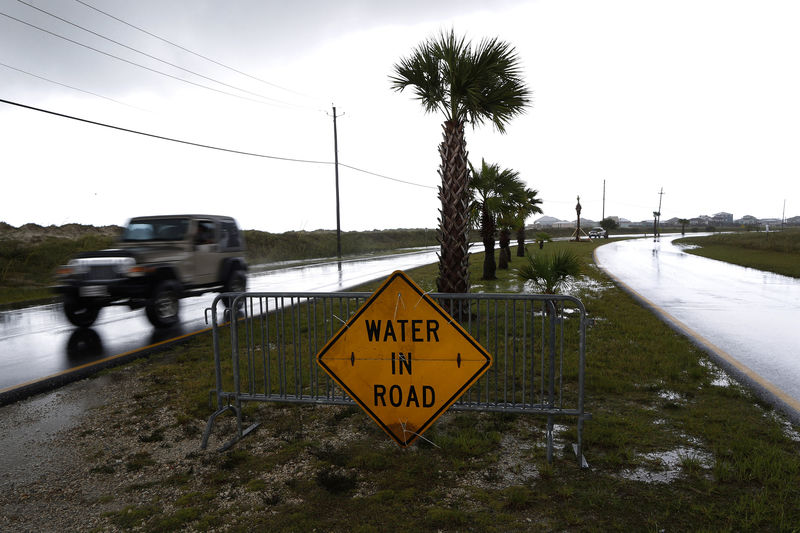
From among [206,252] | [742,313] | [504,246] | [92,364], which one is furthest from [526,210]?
[92,364]

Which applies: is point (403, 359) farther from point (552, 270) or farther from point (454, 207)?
point (552, 270)

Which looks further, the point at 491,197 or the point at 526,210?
the point at 526,210

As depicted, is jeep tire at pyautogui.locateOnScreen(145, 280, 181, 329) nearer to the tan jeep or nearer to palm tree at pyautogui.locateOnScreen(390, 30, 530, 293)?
the tan jeep

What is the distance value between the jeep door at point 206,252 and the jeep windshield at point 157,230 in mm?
317

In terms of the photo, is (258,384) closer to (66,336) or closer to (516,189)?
(66,336)

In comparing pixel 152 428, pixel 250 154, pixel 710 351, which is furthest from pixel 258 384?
pixel 250 154

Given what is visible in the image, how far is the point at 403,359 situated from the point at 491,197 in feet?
43.9

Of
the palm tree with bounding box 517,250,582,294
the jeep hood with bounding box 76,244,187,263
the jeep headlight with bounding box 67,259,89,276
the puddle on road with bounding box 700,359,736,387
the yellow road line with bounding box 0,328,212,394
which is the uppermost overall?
the jeep hood with bounding box 76,244,187,263

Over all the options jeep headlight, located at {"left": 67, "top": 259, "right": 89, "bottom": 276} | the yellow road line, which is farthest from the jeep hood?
the yellow road line

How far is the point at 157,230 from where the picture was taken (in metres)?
9.92

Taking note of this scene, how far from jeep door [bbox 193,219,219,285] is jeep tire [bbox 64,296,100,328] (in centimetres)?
198

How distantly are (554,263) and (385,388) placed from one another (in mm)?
6890

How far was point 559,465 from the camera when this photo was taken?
3621 mm

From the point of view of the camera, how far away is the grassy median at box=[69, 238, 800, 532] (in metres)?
2.93
